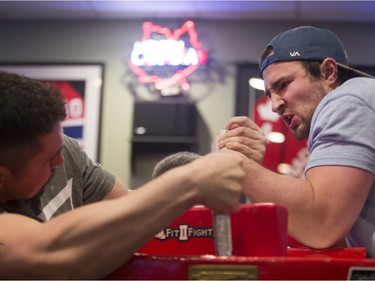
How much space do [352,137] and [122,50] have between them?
3371mm

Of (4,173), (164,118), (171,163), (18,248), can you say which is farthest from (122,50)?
(18,248)

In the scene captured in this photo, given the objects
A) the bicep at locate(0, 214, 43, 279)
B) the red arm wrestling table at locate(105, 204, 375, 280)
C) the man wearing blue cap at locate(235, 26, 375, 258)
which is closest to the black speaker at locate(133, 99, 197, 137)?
the man wearing blue cap at locate(235, 26, 375, 258)

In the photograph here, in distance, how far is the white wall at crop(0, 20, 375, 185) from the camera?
4.38 meters

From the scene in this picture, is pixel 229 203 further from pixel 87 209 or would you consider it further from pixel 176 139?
pixel 176 139

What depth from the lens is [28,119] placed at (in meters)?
1.03

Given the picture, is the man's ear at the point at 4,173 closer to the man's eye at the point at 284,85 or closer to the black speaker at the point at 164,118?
the man's eye at the point at 284,85

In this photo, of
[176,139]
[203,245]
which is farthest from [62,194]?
→ [176,139]

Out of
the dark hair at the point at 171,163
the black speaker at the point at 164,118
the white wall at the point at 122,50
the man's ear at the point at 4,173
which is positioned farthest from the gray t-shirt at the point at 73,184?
the white wall at the point at 122,50

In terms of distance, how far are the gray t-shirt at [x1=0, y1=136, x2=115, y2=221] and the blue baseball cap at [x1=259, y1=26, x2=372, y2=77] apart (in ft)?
1.97

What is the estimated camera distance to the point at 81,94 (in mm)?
4398

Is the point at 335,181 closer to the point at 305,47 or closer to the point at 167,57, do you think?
the point at 305,47

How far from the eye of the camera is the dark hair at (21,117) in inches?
40.1

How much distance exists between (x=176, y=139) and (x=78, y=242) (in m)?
3.23

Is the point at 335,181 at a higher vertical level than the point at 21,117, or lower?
lower
